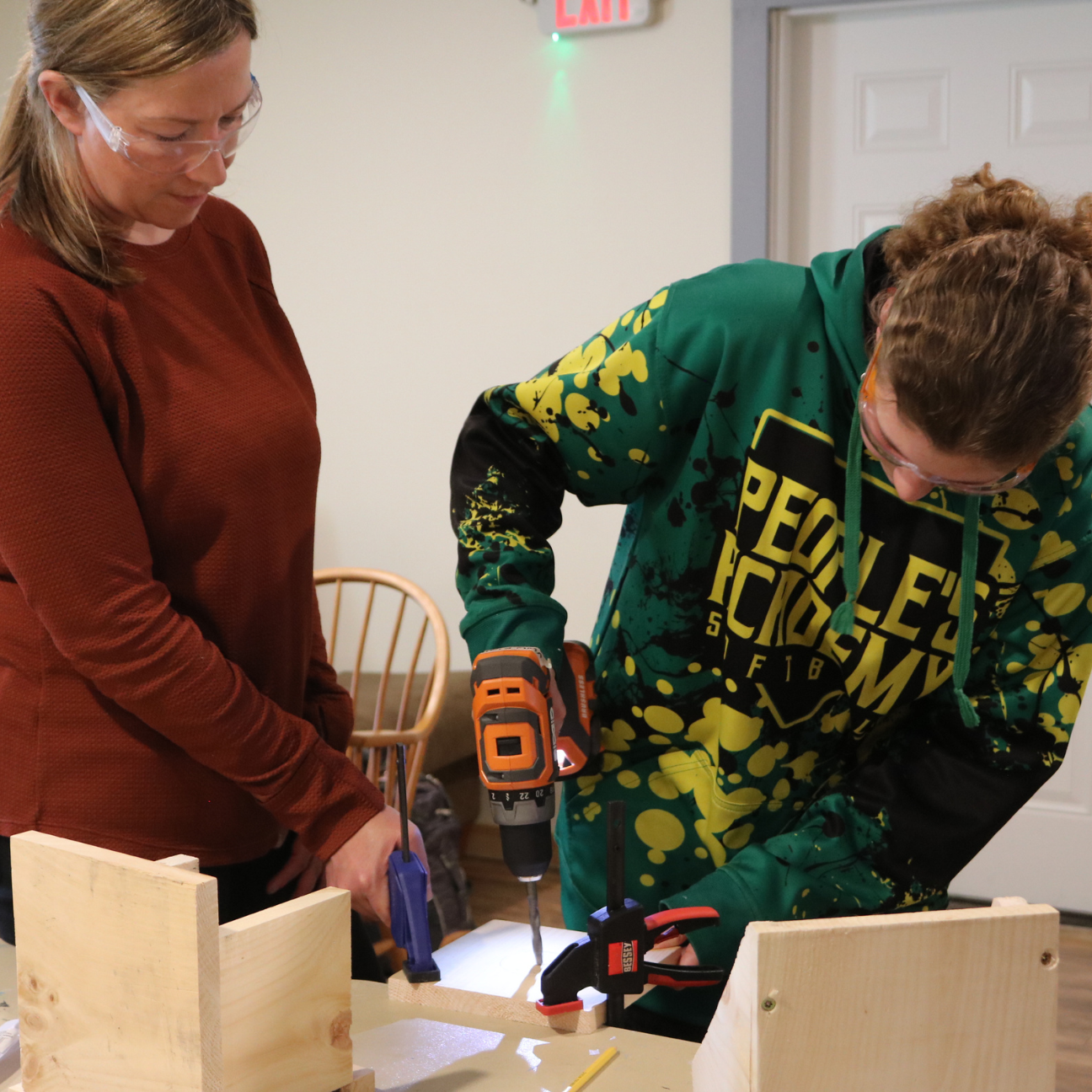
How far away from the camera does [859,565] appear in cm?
113

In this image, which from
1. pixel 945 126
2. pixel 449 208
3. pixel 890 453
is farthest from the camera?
pixel 449 208

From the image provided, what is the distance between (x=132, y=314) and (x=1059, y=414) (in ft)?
2.75

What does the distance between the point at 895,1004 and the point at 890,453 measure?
0.47 meters

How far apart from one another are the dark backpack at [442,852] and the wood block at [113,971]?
5.88 ft

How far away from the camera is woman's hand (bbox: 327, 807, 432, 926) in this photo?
3.70ft

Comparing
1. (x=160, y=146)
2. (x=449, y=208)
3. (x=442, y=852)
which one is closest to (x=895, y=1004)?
(x=160, y=146)

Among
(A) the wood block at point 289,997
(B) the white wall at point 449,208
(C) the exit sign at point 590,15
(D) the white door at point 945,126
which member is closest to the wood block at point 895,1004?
(A) the wood block at point 289,997

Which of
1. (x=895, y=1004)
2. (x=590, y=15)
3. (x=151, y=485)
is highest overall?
(x=590, y=15)

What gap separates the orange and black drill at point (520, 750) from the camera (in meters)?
1.13

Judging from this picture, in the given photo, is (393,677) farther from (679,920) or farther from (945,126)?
(679,920)

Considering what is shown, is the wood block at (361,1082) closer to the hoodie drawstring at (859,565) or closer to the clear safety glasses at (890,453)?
the hoodie drawstring at (859,565)

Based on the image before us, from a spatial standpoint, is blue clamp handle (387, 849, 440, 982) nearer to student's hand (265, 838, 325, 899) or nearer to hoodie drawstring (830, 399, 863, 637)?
student's hand (265, 838, 325, 899)

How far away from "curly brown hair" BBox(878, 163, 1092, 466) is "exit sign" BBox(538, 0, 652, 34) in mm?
2212

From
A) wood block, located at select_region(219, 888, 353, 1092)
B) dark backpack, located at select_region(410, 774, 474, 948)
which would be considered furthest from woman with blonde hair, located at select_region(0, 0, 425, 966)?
dark backpack, located at select_region(410, 774, 474, 948)
